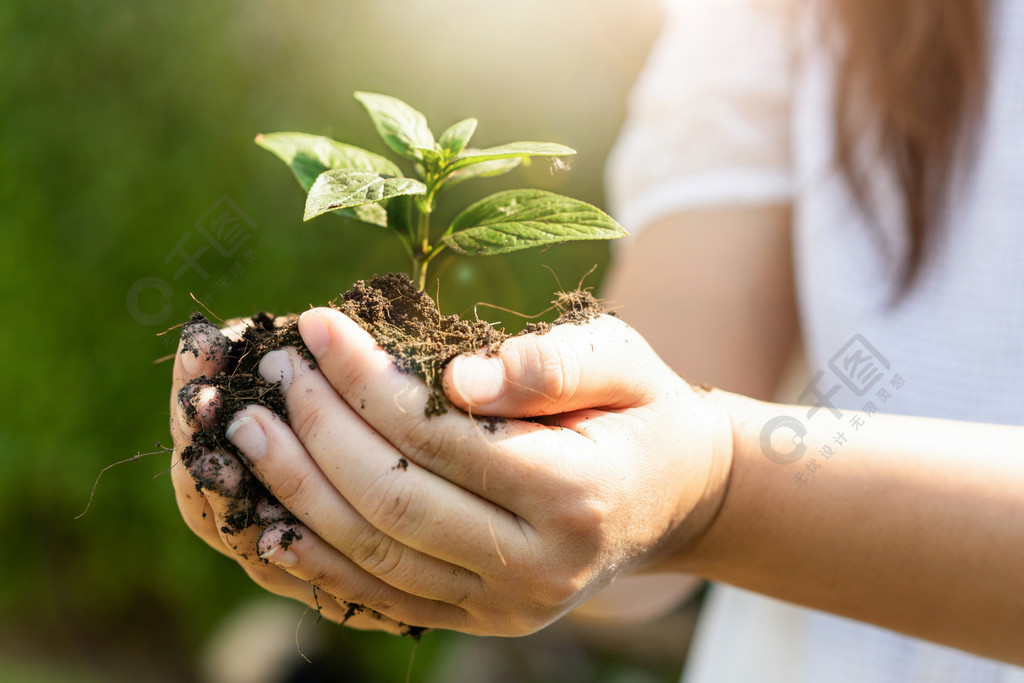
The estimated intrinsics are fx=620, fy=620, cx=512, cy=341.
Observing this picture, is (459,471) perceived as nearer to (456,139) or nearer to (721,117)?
(456,139)

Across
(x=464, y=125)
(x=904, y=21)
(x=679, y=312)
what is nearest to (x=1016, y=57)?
(x=904, y=21)

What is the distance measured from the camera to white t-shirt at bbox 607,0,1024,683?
1.43 meters

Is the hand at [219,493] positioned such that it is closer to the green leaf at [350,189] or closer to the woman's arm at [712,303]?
the green leaf at [350,189]

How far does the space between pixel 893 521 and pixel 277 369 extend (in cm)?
94

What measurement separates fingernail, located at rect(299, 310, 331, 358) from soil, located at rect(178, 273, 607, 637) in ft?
0.13

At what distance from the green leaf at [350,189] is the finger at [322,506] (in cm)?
26

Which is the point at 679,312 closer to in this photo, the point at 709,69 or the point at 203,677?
the point at 709,69

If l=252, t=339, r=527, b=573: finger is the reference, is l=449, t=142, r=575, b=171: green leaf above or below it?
above

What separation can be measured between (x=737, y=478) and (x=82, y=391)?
269 centimetres

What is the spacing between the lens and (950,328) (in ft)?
4.76

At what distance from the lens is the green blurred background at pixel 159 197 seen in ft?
8.02

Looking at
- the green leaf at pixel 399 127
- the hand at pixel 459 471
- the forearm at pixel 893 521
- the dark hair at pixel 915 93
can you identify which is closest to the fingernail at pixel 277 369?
the hand at pixel 459 471

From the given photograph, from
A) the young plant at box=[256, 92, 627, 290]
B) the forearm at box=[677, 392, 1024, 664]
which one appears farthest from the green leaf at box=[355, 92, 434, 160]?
the forearm at box=[677, 392, 1024, 664]

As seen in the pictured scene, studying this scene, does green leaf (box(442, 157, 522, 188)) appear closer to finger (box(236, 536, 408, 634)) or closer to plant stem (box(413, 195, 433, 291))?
plant stem (box(413, 195, 433, 291))
